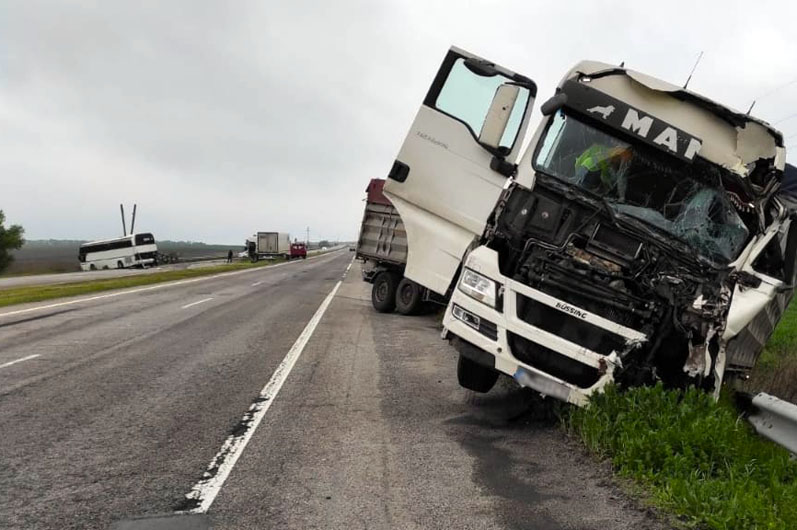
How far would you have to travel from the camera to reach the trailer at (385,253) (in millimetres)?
14469

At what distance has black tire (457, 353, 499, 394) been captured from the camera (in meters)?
6.34

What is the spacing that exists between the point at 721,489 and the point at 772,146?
3697 millimetres

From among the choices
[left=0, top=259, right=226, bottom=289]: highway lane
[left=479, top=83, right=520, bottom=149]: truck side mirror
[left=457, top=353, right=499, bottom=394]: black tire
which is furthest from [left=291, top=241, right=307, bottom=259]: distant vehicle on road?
[left=457, top=353, right=499, bottom=394]: black tire

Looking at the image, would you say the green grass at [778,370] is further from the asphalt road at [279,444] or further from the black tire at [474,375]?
the asphalt road at [279,444]

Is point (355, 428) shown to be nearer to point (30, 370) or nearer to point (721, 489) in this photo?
point (721, 489)

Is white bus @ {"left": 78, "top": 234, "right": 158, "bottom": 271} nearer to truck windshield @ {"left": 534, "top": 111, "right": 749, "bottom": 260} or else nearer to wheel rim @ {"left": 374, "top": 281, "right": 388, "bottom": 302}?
wheel rim @ {"left": 374, "top": 281, "right": 388, "bottom": 302}

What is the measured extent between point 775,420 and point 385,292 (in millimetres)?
10628

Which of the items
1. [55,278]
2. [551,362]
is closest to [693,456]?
[551,362]

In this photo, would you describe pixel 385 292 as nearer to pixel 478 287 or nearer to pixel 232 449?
pixel 478 287

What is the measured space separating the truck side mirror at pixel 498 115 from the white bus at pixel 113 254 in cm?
5557

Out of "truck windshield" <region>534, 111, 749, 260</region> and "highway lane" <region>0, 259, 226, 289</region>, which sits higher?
"truck windshield" <region>534, 111, 749, 260</region>

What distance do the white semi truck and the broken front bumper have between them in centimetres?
1

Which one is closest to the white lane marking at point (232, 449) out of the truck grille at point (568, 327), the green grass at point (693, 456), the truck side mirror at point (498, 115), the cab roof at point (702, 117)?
the truck grille at point (568, 327)

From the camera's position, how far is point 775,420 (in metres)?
5.06
